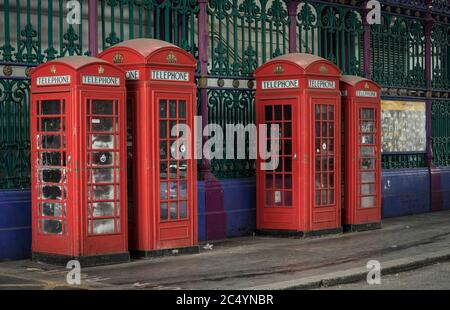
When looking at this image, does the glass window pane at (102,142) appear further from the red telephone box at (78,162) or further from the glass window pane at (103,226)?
the glass window pane at (103,226)

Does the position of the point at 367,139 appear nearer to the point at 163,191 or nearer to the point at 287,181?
the point at 287,181

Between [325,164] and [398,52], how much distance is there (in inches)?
200

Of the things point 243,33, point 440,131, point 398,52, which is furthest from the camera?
point 440,131

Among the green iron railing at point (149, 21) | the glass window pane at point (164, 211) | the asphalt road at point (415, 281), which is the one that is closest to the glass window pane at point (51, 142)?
the glass window pane at point (164, 211)

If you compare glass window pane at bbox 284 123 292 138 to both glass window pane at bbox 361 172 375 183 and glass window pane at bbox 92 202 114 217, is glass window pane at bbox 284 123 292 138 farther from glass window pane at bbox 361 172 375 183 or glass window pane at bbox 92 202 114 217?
glass window pane at bbox 92 202 114 217

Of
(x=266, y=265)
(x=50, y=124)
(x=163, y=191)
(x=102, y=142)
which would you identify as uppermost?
(x=50, y=124)

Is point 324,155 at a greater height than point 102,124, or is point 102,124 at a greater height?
point 102,124

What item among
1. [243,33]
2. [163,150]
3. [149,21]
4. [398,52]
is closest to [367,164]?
[243,33]

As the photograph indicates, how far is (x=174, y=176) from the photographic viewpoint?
12039 mm

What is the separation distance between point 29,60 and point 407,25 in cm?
929

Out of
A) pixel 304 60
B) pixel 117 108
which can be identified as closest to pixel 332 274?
pixel 117 108

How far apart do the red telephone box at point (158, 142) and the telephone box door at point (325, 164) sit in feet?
8.49

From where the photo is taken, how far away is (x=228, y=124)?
14.5m

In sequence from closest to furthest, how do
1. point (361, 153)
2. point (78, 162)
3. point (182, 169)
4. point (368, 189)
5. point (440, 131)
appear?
point (78, 162), point (182, 169), point (361, 153), point (368, 189), point (440, 131)
